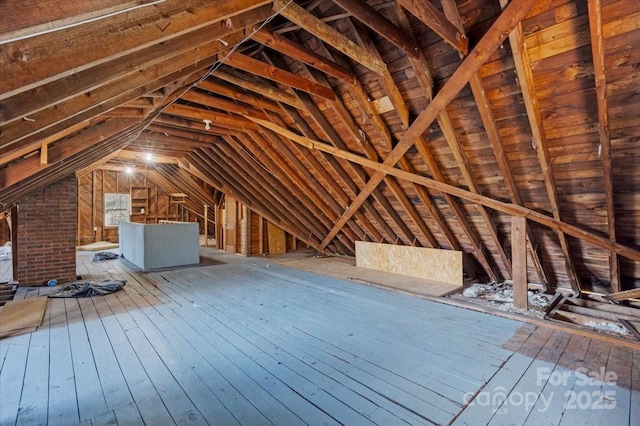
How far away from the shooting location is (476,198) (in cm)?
396

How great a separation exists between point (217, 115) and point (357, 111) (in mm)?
2216

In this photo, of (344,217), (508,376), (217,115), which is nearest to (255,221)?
(344,217)

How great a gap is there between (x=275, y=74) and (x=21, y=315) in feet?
13.6

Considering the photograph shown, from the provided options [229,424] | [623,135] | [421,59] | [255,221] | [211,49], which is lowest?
[229,424]

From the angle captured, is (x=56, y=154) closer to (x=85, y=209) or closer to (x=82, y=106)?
(x=82, y=106)

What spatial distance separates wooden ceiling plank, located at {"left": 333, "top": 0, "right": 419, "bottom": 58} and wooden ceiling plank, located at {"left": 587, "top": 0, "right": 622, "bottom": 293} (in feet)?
4.00

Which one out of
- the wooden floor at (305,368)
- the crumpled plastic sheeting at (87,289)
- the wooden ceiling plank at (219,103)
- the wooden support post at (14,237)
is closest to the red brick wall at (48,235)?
the wooden support post at (14,237)

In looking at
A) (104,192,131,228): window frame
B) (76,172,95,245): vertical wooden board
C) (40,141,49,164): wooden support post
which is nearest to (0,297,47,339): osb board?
(40,141,49,164): wooden support post

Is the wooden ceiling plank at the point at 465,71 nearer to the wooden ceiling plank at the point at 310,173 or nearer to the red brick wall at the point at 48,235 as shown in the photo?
the wooden ceiling plank at the point at 310,173

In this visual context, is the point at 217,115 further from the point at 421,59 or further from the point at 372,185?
the point at 421,59

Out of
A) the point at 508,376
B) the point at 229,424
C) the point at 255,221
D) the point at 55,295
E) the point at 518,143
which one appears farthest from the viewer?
the point at 255,221

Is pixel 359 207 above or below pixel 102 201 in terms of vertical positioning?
below

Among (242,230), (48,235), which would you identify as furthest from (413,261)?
(48,235)

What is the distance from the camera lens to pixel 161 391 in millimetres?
2266
